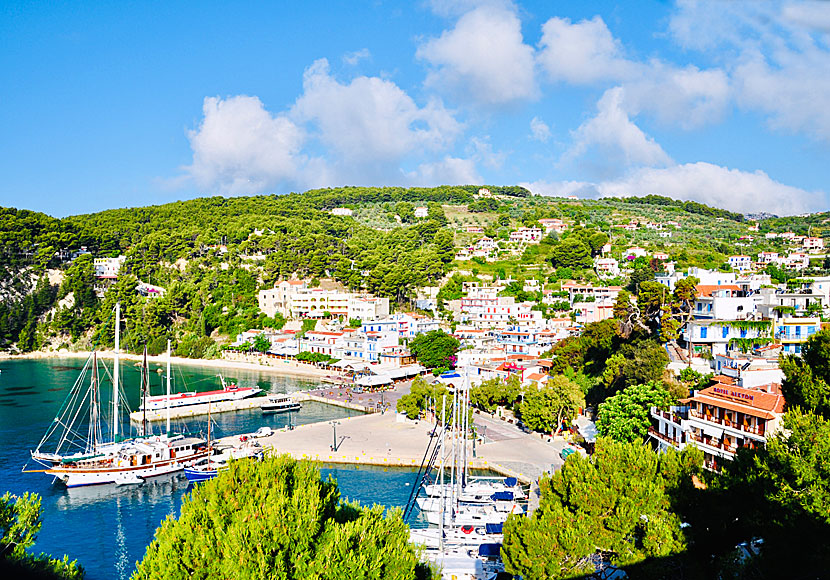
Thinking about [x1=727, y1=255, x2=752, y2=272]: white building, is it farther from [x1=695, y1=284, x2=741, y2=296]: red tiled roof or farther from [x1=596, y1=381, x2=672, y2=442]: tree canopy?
[x1=596, y1=381, x2=672, y2=442]: tree canopy

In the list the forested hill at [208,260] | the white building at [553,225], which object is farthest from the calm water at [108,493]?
the white building at [553,225]

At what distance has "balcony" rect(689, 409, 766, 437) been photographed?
1426 cm

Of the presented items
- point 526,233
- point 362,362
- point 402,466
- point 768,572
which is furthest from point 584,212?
point 768,572

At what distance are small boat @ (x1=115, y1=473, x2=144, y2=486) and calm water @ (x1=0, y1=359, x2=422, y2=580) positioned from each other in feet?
0.86

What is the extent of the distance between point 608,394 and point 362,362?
20.9 metres

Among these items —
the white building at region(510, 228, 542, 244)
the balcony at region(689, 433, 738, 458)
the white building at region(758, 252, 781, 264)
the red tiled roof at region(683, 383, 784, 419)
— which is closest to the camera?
the red tiled roof at region(683, 383, 784, 419)

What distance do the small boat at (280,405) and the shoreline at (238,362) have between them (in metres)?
9.21

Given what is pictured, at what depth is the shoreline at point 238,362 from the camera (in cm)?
4393

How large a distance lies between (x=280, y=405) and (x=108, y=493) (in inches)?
482

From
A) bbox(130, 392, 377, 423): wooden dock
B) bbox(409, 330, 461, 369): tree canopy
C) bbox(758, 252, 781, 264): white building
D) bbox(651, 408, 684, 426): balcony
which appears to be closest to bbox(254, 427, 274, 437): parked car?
bbox(130, 392, 377, 423): wooden dock

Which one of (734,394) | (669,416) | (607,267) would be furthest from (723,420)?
(607,267)

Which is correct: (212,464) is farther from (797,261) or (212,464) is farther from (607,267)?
(797,261)

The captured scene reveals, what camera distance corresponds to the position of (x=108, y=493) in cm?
2023

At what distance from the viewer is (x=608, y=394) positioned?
951 inches
